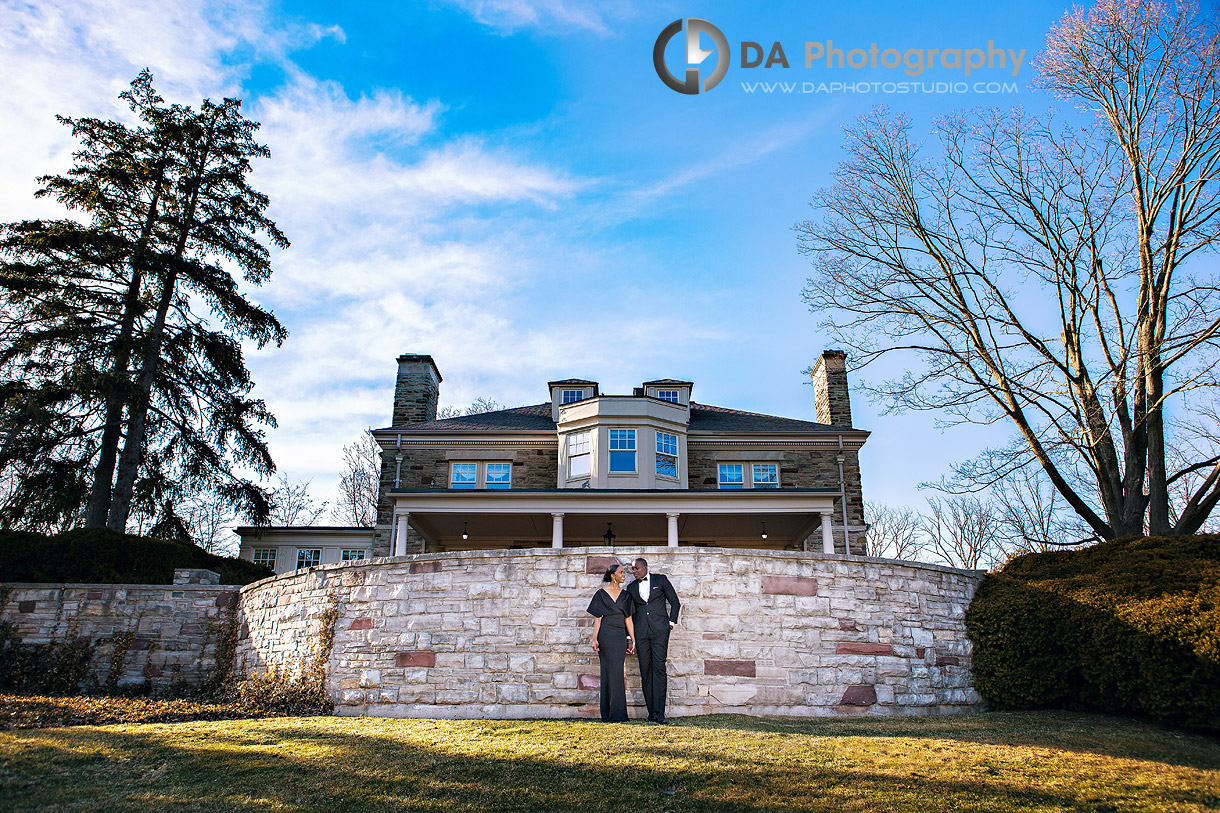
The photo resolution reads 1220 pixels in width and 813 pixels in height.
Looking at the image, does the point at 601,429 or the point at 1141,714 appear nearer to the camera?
the point at 1141,714

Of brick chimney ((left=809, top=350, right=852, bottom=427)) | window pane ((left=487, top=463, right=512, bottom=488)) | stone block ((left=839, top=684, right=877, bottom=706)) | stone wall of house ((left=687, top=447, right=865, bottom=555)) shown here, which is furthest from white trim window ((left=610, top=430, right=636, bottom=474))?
stone block ((left=839, top=684, right=877, bottom=706))

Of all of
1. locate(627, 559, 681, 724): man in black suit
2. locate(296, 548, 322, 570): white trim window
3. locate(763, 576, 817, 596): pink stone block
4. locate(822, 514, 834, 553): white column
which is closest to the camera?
locate(627, 559, 681, 724): man in black suit

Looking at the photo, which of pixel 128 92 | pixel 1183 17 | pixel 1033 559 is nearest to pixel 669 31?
pixel 1183 17

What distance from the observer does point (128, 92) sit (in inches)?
845

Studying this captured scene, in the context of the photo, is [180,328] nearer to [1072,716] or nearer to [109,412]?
[109,412]

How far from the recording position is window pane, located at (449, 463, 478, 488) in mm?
22125

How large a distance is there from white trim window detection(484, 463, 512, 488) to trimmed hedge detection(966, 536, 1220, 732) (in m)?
14.3

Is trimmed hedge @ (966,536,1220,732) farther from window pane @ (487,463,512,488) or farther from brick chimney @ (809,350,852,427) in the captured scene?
window pane @ (487,463,512,488)

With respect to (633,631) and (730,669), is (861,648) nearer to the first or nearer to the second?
(730,669)

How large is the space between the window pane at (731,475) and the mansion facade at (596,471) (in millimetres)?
32

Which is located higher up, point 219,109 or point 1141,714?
point 219,109

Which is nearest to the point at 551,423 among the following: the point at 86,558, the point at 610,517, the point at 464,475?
the point at 464,475

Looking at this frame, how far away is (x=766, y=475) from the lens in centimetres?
2245

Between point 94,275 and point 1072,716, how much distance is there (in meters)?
22.3
